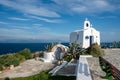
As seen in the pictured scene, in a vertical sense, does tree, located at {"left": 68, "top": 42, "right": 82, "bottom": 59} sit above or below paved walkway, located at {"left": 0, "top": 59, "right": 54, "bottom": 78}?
above

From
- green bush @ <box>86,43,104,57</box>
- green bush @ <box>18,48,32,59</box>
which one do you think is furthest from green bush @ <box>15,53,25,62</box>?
green bush @ <box>86,43,104,57</box>

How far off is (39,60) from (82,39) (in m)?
7.33

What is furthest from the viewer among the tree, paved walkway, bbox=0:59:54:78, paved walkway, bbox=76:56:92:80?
→ the tree

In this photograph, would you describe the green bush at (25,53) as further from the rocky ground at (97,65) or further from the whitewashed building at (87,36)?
the rocky ground at (97,65)

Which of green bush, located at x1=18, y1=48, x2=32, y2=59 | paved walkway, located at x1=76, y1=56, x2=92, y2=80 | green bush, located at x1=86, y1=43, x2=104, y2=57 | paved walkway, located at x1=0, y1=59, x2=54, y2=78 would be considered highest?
green bush, located at x1=86, y1=43, x2=104, y2=57

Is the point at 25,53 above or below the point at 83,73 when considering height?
above

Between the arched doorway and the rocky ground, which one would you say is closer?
the rocky ground

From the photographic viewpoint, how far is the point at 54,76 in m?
15.4

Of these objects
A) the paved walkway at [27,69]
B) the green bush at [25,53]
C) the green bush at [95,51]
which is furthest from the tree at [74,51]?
the green bush at [25,53]

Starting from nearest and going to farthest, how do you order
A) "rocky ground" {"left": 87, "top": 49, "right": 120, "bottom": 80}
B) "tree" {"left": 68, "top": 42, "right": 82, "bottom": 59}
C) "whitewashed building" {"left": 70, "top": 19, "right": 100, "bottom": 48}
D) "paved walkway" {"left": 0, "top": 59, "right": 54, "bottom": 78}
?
"rocky ground" {"left": 87, "top": 49, "right": 120, "bottom": 80} → "paved walkway" {"left": 0, "top": 59, "right": 54, "bottom": 78} → "tree" {"left": 68, "top": 42, "right": 82, "bottom": 59} → "whitewashed building" {"left": 70, "top": 19, "right": 100, "bottom": 48}

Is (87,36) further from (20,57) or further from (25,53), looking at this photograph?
(20,57)

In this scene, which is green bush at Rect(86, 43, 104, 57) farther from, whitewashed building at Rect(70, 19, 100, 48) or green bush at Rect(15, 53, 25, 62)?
green bush at Rect(15, 53, 25, 62)

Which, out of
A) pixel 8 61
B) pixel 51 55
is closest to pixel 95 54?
pixel 51 55

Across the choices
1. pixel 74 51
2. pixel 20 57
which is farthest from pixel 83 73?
pixel 20 57
